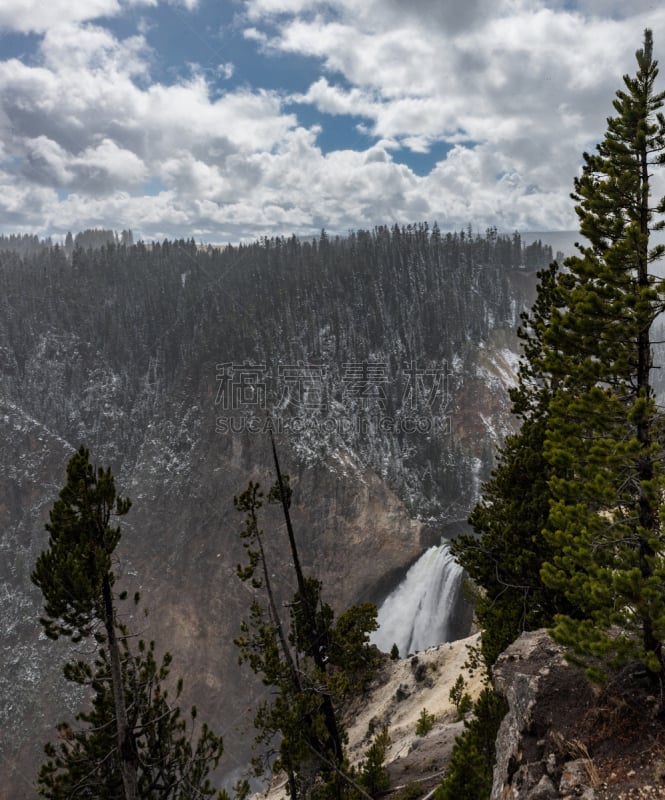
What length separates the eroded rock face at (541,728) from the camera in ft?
25.5

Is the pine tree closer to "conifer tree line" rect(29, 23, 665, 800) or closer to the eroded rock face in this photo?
"conifer tree line" rect(29, 23, 665, 800)

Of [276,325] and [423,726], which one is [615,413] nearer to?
[423,726]

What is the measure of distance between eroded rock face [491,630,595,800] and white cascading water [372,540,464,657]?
45654 mm

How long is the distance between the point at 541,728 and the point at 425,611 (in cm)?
5337

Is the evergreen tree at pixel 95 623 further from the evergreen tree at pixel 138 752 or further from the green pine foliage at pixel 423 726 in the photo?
the green pine foliage at pixel 423 726

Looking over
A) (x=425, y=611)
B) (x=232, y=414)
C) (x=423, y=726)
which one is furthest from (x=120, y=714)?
(x=232, y=414)

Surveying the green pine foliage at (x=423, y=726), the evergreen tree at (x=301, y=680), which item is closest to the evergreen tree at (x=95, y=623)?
the evergreen tree at (x=301, y=680)

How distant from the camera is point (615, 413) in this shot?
29.3ft

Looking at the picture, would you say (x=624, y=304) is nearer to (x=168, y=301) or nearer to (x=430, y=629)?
(x=430, y=629)

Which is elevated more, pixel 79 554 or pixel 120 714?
pixel 79 554

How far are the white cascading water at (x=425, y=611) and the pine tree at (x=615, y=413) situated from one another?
159ft

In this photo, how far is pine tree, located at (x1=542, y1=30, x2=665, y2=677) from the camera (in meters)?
8.20

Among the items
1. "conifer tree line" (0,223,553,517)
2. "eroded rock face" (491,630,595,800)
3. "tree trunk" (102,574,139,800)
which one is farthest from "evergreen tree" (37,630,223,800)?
"conifer tree line" (0,223,553,517)

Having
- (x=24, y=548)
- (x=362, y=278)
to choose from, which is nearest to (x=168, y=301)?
(x=362, y=278)
